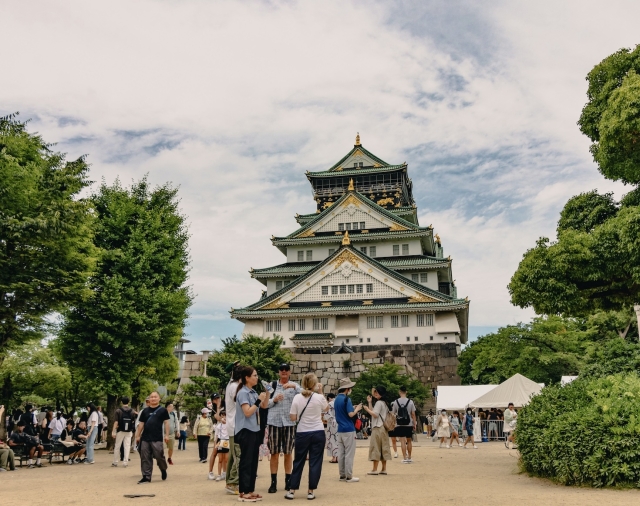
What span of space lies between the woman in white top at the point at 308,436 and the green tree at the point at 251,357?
21.7 m

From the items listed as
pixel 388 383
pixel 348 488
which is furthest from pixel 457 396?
pixel 348 488

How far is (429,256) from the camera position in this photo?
163ft

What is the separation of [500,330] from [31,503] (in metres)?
32.7

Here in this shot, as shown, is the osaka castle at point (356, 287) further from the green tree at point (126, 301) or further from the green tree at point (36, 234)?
the green tree at point (36, 234)

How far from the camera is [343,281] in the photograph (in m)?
44.1

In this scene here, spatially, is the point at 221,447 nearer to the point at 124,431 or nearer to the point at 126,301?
the point at 124,431

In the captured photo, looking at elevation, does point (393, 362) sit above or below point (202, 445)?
above

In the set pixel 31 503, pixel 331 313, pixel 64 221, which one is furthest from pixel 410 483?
pixel 331 313

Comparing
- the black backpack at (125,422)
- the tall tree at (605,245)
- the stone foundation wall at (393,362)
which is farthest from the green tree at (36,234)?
the stone foundation wall at (393,362)

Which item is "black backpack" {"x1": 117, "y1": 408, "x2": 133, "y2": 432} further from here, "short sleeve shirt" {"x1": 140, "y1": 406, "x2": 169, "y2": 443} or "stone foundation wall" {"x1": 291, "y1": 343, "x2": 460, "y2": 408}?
"stone foundation wall" {"x1": 291, "y1": 343, "x2": 460, "y2": 408}

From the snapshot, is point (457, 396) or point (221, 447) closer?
point (221, 447)

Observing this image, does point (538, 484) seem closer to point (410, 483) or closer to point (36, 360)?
point (410, 483)

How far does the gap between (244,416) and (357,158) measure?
5000 centimetres

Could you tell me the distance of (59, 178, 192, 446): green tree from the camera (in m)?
20.9
